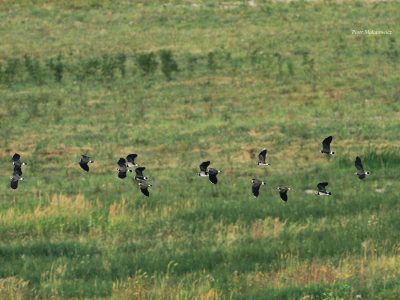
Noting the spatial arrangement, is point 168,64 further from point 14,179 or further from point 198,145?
point 14,179

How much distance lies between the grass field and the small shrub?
105mm

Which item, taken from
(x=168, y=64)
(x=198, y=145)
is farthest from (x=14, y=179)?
(x=168, y=64)

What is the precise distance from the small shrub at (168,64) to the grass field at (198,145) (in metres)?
0.10

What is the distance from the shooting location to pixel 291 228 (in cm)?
1636

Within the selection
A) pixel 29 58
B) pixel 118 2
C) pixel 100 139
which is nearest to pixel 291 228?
pixel 100 139

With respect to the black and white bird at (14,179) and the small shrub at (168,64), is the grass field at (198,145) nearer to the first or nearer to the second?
the small shrub at (168,64)

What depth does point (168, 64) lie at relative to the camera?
4097cm

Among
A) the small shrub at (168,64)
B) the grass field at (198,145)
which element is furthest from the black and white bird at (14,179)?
the small shrub at (168,64)

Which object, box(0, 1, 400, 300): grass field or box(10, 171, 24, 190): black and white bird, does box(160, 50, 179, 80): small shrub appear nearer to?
box(0, 1, 400, 300): grass field

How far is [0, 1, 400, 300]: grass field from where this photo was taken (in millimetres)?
13953

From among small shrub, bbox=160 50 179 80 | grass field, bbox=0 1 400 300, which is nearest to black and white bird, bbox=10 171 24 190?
grass field, bbox=0 1 400 300

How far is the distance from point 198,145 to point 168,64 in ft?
42.4

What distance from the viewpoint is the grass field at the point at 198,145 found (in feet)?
45.8

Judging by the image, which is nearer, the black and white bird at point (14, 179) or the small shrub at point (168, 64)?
the black and white bird at point (14, 179)
